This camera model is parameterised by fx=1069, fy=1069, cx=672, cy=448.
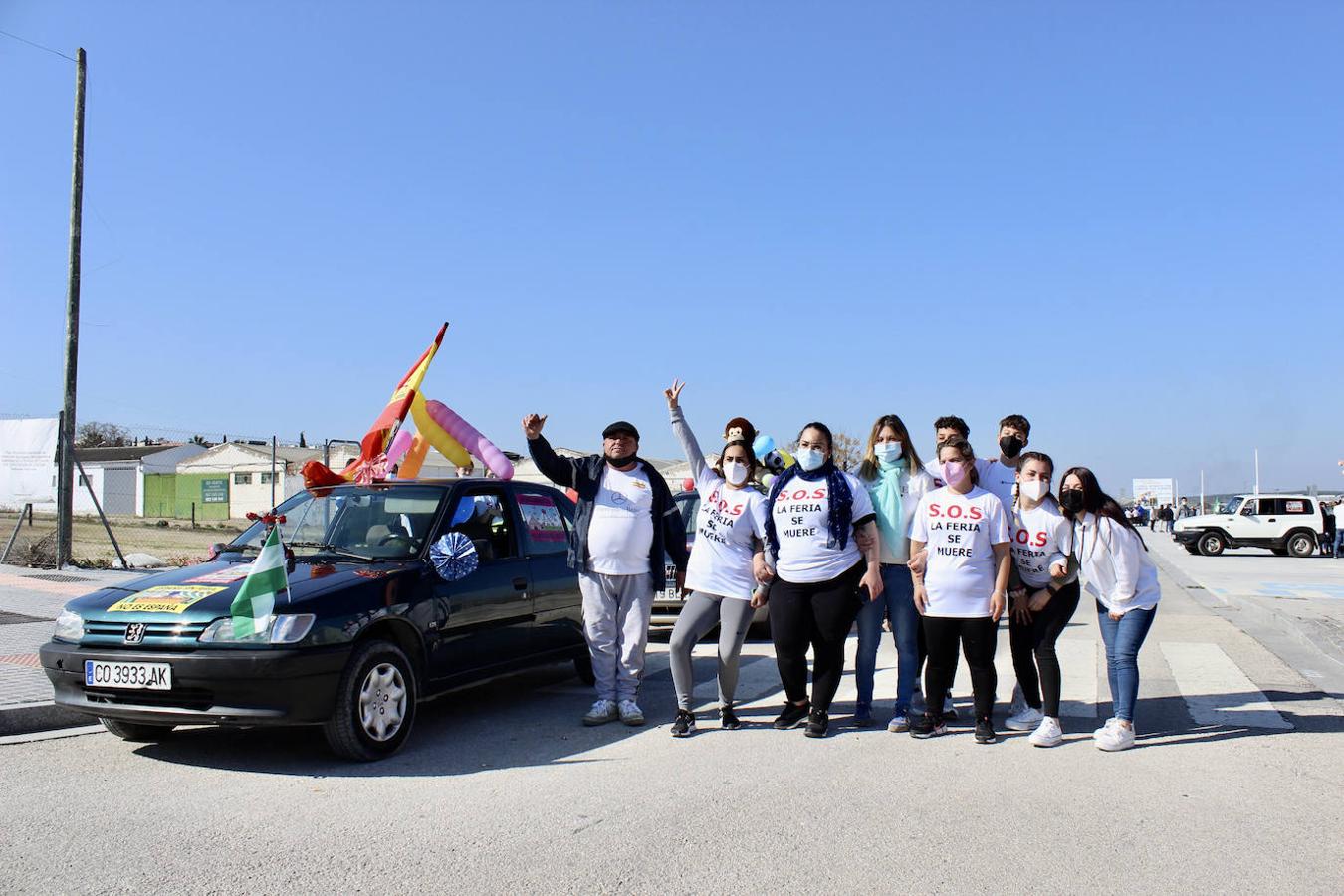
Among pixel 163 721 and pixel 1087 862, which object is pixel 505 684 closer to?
pixel 163 721

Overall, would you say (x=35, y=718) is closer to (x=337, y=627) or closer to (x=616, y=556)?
(x=337, y=627)

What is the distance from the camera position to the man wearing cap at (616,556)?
21.6 ft

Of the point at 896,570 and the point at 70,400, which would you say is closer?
the point at 896,570

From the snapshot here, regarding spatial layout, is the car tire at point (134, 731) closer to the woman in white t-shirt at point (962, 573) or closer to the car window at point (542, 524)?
the car window at point (542, 524)

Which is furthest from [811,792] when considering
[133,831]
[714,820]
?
[133,831]

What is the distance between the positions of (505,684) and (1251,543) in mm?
27849

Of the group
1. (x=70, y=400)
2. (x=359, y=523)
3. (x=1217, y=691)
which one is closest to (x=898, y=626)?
(x=1217, y=691)

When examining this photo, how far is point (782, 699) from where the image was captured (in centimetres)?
741

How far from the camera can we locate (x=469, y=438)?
7.51 meters

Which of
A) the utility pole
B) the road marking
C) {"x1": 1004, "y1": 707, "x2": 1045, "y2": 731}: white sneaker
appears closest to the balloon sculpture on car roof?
{"x1": 1004, "y1": 707, "x2": 1045, "y2": 731}: white sneaker

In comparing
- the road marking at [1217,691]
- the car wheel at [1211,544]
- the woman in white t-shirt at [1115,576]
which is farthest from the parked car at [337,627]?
the car wheel at [1211,544]

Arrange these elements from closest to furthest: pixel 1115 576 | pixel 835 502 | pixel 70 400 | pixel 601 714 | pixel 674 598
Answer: pixel 1115 576 < pixel 835 502 < pixel 601 714 < pixel 674 598 < pixel 70 400

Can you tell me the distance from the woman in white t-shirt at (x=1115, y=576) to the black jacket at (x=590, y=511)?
2.31 m

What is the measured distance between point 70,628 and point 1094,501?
562cm
